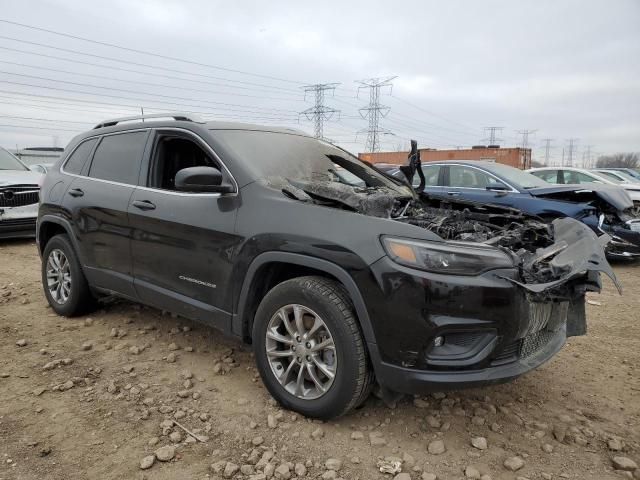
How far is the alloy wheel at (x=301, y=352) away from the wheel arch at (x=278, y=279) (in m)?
0.22

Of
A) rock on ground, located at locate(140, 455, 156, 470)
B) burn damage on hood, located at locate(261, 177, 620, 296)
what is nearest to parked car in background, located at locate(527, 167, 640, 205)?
burn damage on hood, located at locate(261, 177, 620, 296)

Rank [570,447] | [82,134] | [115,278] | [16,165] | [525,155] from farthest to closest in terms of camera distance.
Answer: [525,155]
[16,165]
[82,134]
[115,278]
[570,447]

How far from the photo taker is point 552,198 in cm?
738

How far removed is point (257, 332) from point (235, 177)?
977 mm

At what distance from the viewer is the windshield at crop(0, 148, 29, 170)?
8.80 m

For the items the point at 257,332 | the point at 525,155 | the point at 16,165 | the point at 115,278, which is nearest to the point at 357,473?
the point at 257,332

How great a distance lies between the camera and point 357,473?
235cm

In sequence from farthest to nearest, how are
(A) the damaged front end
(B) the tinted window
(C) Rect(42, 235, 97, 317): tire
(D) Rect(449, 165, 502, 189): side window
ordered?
(B) the tinted window → (D) Rect(449, 165, 502, 189): side window → (A) the damaged front end → (C) Rect(42, 235, 97, 317): tire

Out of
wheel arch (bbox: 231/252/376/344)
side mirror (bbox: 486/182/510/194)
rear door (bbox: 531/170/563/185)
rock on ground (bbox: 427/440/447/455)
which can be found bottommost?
rock on ground (bbox: 427/440/447/455)

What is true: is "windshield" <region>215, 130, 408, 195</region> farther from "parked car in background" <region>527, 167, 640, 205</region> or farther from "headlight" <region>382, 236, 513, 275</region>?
"parked car in background" <region>527, 167, 640, 205</region>

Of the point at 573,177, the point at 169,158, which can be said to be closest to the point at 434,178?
the point at 573,177

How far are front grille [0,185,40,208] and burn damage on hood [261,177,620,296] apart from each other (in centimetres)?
661

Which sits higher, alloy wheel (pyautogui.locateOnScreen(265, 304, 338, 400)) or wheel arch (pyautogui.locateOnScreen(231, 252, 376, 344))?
wheel arch (pyautogui.locateOnScreen(231, 252, 376, 344))

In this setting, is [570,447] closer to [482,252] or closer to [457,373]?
[457,373]
